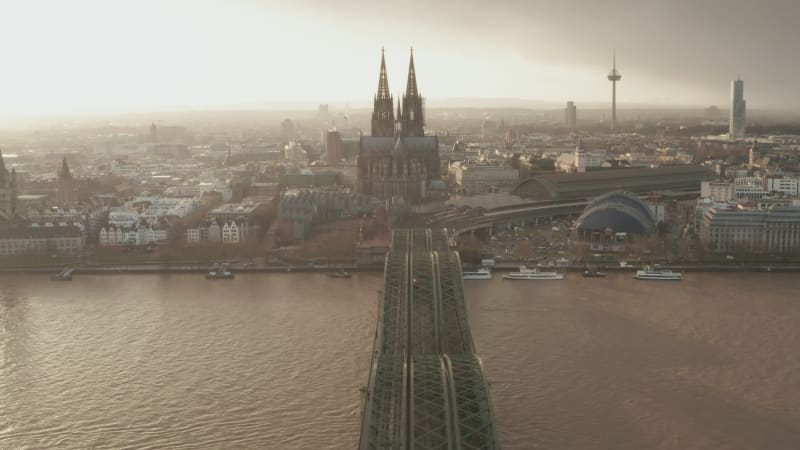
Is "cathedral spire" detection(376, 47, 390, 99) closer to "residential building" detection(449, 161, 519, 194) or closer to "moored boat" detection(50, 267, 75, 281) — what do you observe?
"residential building" detection(449, 161, 519, 194)

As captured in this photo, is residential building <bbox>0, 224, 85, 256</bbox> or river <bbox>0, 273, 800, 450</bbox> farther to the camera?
residential building <bbox>0, 224, 85, 256</bbox>

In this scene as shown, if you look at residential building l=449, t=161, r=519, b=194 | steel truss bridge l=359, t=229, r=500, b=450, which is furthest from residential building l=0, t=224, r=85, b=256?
residential building l=449, t=161, r=519, b=194

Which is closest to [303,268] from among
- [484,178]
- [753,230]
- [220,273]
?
[220,273]

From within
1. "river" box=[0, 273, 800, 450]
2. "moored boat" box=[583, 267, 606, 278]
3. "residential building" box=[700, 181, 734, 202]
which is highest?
"residential building" box=[700, 181, 734, 202]

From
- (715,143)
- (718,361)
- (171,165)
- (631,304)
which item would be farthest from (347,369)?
(715,143)

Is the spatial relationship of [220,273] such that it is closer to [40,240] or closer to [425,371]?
[40,240]

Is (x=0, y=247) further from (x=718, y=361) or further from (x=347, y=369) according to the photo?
(x=718, y=361)


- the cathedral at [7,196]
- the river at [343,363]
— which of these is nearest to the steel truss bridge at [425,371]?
the river at [343,363]
